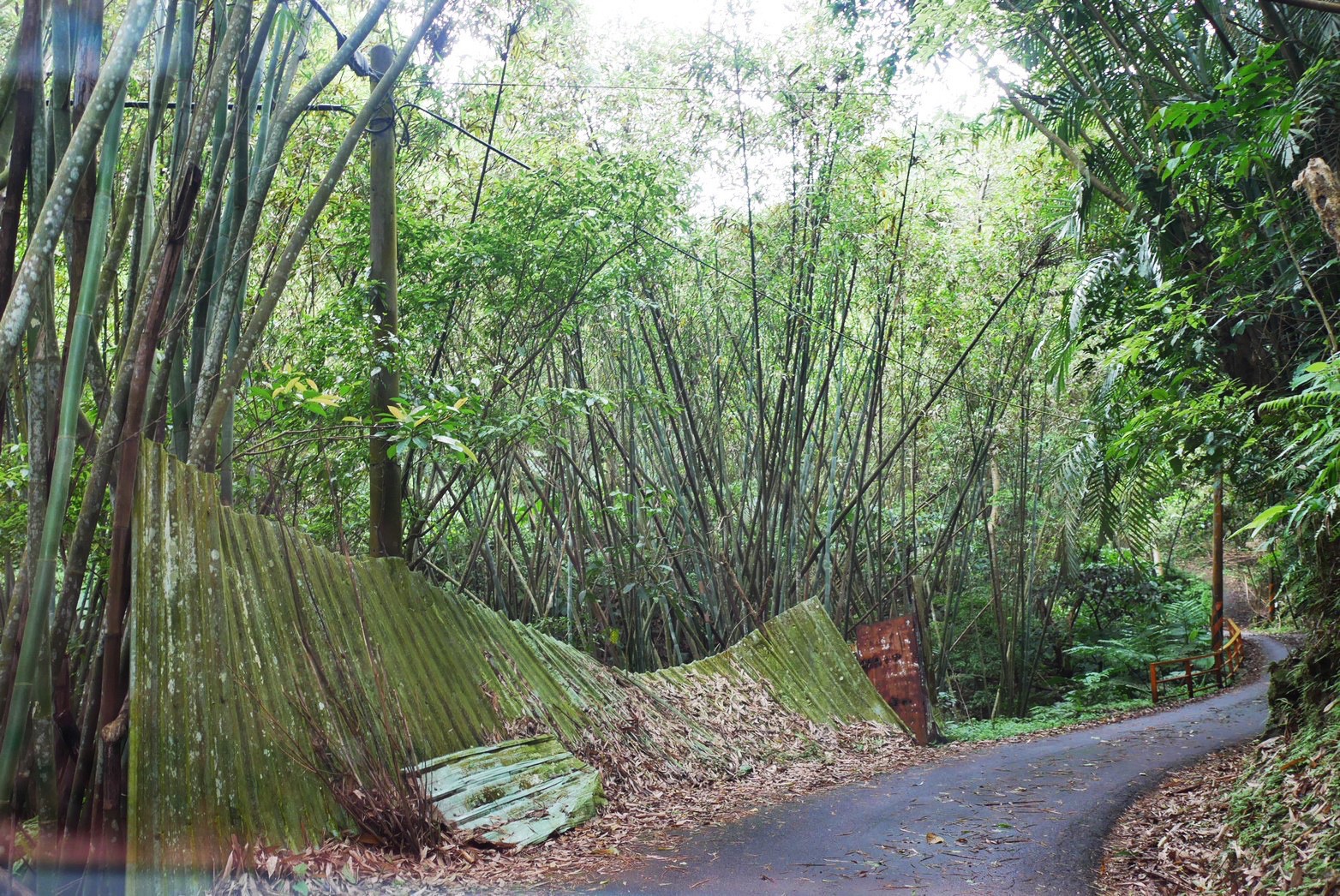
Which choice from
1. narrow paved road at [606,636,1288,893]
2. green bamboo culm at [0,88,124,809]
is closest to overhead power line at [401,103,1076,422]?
green bamboo culm at [0,88,124,809]

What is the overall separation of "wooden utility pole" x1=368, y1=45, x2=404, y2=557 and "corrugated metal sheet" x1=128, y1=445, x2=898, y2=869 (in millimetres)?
415

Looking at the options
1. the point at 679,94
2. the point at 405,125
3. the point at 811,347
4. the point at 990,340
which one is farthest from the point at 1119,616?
the point at 405,125

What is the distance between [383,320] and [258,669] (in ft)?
5.69

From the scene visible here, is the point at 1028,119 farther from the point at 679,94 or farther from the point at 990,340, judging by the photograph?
the point at 990,340

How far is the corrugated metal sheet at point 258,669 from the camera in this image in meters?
2.54

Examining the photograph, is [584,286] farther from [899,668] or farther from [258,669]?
[899,668]

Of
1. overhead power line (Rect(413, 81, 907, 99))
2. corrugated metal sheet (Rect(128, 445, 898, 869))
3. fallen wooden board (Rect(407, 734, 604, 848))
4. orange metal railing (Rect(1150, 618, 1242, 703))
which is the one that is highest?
overhead power line (Rect(413, 81, 907, 99))

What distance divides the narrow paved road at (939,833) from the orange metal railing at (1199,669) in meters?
4.25

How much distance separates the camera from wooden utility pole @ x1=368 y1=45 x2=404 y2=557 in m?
4.05

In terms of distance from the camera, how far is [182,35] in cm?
257

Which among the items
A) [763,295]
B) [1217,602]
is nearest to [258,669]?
[763,295]

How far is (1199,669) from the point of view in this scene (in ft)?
36.4

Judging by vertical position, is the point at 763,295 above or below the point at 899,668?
above

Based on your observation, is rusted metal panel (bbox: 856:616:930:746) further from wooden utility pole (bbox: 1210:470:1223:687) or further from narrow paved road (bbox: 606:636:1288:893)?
wooden utility pole (bbox: 1210:470:1223:687)
